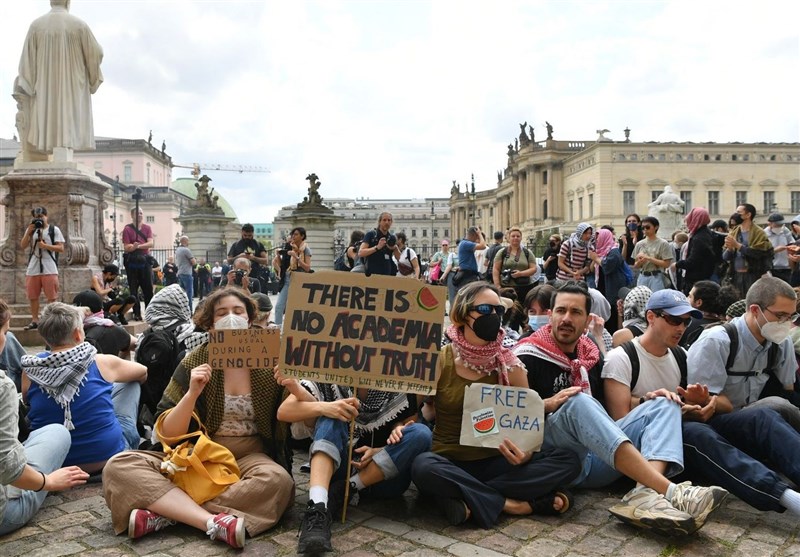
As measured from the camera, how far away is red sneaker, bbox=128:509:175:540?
3559mm

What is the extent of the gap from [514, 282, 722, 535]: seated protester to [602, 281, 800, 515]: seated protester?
17 centimetres

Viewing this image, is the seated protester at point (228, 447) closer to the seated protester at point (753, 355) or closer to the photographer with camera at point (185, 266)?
the seated protester at point (753, 355)

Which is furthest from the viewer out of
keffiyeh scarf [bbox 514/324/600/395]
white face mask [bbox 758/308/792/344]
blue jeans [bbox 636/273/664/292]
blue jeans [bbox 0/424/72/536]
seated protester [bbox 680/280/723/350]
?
blue jeans [bbox 636/273/664/292]

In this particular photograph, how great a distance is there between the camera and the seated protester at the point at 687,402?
149 inches

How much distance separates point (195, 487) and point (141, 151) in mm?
87963

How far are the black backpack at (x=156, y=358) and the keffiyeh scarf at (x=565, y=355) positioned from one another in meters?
2.61

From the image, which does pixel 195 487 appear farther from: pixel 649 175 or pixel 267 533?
pixel 649 175

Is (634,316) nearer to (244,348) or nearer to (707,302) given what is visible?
(707,302)

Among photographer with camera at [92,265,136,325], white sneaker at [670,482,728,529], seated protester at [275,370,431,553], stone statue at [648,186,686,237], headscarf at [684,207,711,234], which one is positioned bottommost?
white sneaker at [670,482,728,529]

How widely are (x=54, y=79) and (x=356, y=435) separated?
9.52m

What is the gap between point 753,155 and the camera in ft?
254

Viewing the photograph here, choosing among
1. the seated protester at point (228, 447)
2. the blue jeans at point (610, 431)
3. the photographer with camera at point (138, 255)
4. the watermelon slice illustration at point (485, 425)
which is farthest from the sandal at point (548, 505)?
the photographer with camera at point (138, 255)

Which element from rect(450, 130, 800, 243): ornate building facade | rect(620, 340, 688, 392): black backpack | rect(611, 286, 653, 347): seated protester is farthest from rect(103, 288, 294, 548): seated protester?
rect(450, 130, 800, 243): ornate building facade

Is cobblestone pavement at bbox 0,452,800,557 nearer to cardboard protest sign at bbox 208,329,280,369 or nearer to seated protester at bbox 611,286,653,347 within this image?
cardboard protest sign at bbox 208,329,280,369
